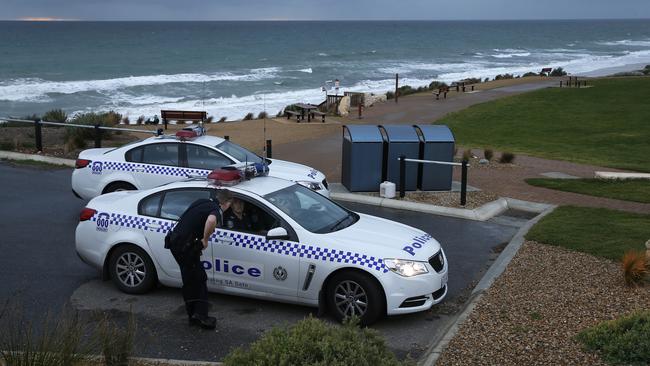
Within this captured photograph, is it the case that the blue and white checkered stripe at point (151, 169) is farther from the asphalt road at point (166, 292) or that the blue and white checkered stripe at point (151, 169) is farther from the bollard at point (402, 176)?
the bollard at point (402, 176)

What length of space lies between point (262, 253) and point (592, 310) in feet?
11.0

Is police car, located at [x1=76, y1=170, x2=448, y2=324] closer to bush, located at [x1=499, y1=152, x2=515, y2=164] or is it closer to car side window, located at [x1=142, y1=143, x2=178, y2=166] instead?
car side window, located at [x1=142, y1=143, x2=178, y2=166]

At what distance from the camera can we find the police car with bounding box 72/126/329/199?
39.3 ft

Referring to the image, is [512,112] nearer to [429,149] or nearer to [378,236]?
[429,149]

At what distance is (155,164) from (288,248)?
5.05 meters

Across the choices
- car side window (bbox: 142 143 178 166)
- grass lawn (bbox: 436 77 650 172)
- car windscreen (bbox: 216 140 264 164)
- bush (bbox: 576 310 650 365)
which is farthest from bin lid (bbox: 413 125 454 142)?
bush (bbox: 576 310 650 365)

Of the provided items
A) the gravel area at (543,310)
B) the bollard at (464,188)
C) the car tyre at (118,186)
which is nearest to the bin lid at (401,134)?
the bollard at (464,188)

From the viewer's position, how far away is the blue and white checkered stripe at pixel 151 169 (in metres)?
11.9

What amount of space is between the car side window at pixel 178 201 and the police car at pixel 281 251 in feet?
0.04

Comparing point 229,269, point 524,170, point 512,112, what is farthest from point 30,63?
point 229,269

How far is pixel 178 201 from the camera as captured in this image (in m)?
8.34

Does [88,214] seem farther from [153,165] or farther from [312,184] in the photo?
[312,184]

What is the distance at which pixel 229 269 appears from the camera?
312 inches

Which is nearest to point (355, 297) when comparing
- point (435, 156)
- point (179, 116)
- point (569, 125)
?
point (435, 156)
